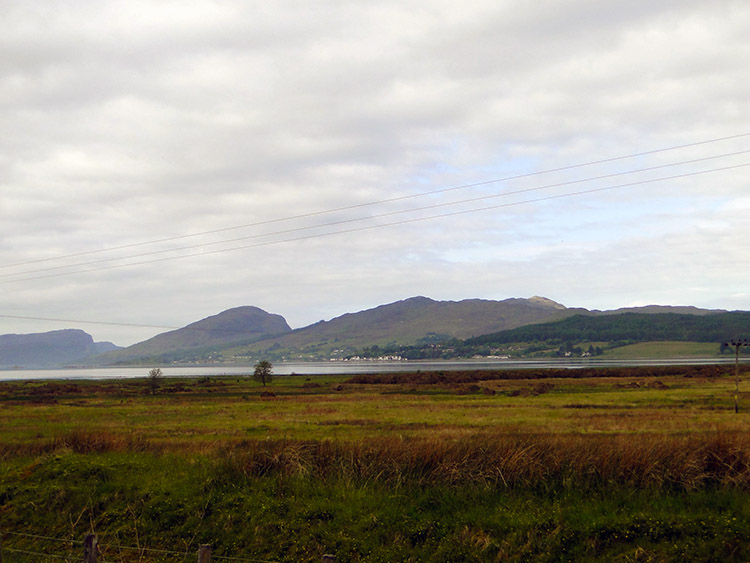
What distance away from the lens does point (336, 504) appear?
18266 millimetres

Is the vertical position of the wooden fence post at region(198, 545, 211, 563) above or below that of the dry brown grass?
above

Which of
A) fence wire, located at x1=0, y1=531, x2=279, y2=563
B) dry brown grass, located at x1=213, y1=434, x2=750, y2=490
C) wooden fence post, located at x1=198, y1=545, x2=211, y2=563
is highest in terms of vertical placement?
wooden fence post, located at x1=198, y1=545, x2=211, y2=563

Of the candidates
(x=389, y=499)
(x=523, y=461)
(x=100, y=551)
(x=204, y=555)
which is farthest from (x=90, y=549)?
(x=523, y=461)

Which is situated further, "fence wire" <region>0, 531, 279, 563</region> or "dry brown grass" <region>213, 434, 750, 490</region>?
"dry brown grass" <region>213, 434, 750, 490</region>

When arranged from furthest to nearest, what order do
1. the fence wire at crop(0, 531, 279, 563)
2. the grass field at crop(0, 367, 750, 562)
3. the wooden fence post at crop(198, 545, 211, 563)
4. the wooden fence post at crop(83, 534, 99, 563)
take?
the fence wire at crop(0, 531, 279, 563)
the grass field at crop(0, 367, 750, 562)
the wooden fence post at crop(83, 534, 99, 563)
the wooden fence post at crop(198, 545, 211, 563)

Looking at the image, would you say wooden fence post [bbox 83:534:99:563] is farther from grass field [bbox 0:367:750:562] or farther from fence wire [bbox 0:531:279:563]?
grass field [bbox 0:367:750:562]

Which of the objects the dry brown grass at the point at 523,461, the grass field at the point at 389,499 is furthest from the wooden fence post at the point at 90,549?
the dry brown grass at the point at 523,461

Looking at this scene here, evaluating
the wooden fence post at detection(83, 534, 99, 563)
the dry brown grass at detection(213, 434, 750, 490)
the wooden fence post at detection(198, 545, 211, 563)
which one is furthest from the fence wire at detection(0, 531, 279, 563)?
the dry brown grass at detection(213, 434, 750, 490)

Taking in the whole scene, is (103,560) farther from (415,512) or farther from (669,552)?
(669,552)

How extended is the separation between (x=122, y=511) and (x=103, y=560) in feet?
10.1

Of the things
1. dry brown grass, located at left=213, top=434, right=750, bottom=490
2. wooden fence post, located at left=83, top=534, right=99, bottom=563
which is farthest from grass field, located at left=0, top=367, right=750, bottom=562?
wooden fence post, located at left=83, top=534, right=99, bottom=563

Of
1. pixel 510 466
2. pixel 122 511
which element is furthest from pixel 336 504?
pixel 122 511

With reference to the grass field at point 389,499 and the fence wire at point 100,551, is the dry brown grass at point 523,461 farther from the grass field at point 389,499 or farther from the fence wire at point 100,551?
the fence wire at point 100,551

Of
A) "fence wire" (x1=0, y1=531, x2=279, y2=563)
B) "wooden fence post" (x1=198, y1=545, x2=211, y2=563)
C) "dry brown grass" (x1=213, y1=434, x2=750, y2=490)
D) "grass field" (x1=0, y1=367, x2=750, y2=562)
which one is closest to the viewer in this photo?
"wooden fence post" (x1=198, y1=545, x2=211, y2=563)
